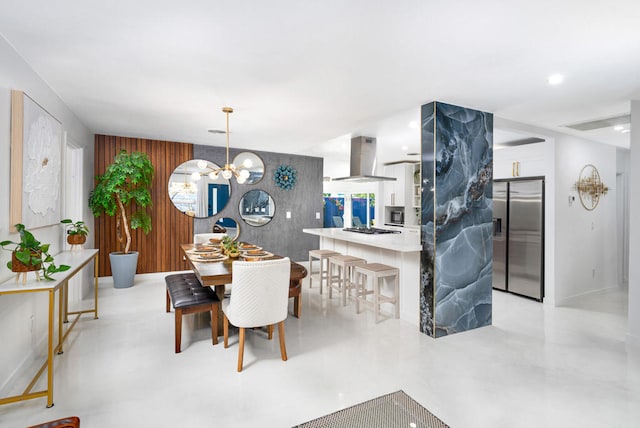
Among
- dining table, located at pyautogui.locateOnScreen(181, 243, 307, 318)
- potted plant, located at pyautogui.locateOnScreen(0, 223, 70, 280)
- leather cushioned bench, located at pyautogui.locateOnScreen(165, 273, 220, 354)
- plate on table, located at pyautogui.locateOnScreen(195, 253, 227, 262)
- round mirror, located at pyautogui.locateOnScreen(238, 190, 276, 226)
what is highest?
round mirror, located at pyautogui.locateOnScreen(238, 190, 276, 226)

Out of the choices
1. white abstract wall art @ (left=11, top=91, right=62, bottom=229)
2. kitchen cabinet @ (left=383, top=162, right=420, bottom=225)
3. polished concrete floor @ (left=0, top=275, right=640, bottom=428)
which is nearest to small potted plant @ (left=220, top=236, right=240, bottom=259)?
polished concrete floor @ (left=0, top=275, right=640, bottom=428)

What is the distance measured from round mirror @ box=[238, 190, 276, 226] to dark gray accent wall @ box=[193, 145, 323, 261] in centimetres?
7

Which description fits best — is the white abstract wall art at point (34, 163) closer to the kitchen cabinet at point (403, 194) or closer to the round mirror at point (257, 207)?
the round mirror at point (257, 207)

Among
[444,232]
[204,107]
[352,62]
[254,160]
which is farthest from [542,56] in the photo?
[254,160]

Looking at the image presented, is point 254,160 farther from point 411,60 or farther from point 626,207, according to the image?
point 626,207

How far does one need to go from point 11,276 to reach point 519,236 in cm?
547

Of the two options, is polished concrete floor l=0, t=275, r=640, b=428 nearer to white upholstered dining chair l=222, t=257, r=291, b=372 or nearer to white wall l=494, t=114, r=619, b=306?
white upholstered dining chair l=222, t=257, r=291, b=372

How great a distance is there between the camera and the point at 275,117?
3783mm

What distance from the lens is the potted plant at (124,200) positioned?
443 centimetres

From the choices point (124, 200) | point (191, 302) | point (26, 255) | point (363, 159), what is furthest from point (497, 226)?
point (124, 200)

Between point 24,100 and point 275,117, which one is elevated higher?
point 275,117

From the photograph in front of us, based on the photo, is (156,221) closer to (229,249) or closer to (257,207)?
(257,207)

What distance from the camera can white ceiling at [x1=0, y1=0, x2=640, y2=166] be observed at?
1.72 metres

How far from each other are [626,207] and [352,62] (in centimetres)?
606
